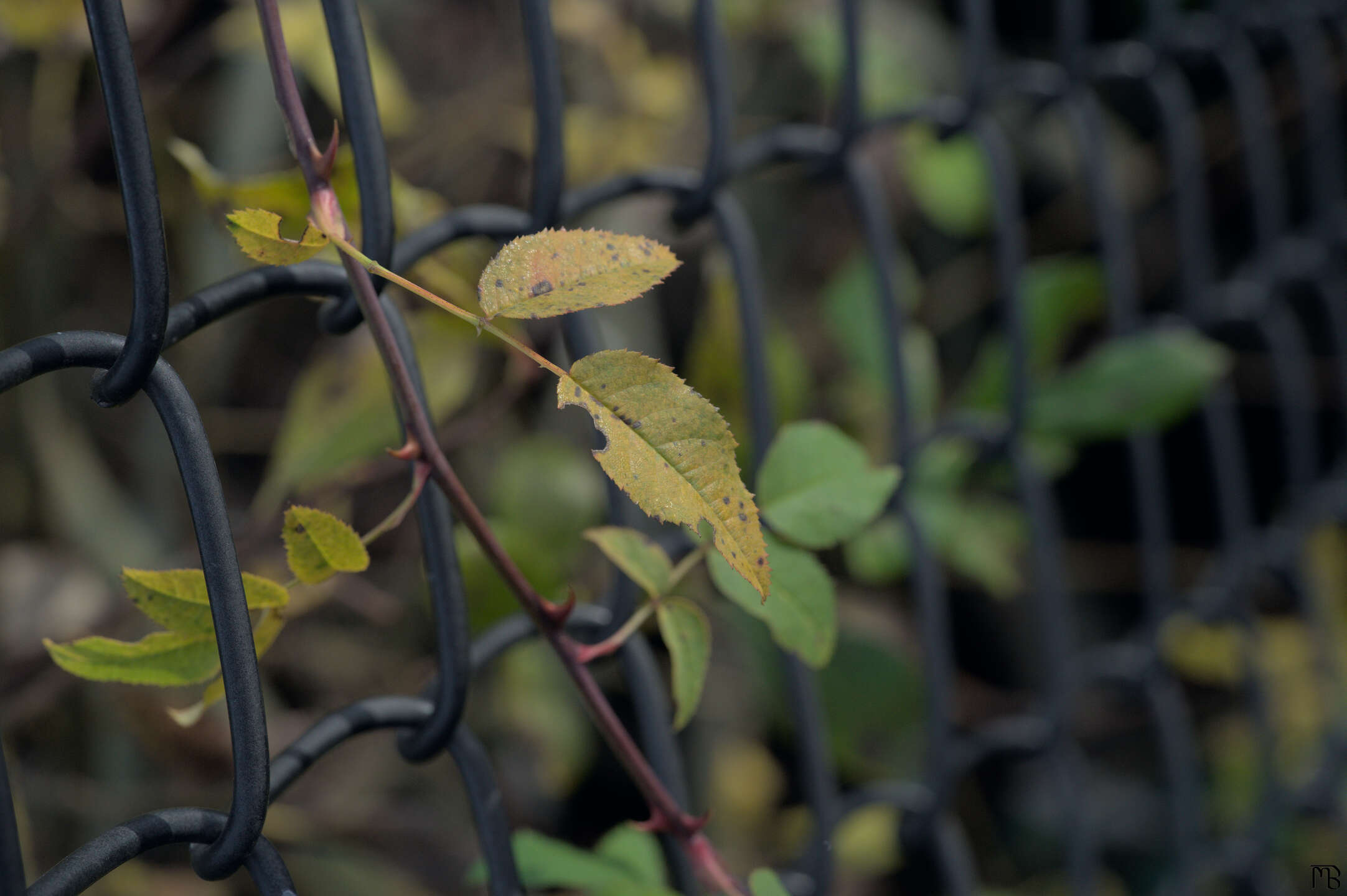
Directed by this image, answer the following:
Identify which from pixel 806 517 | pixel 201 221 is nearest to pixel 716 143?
pixel 806 517

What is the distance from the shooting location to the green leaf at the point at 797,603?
0.99 feet

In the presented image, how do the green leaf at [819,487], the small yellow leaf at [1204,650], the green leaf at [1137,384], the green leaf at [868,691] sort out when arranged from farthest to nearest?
1. the small yellow leaf at [1204,650]
2. the green leaf at [868,691]
3. the green leaf at [1137,384]
4. the green leaf at [819,487]

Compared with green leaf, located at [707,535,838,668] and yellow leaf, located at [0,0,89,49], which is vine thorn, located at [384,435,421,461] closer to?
green leaf, located at [707,535,838,668]

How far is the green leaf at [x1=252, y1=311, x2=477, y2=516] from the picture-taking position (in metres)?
0.49

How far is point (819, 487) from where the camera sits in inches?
12.5

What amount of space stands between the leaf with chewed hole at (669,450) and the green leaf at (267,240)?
61mm

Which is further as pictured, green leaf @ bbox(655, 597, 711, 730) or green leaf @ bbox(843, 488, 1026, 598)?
green leaf @ bbox(843, 488, 1026, 598)

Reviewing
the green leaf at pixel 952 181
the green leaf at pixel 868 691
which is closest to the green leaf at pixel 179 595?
the green leaf at pixel 868 691

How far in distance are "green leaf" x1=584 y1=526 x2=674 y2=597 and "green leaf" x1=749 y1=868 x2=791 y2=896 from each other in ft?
0.29

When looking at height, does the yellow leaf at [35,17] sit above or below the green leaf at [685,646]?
above

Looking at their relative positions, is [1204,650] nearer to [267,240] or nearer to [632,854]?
[632,854]

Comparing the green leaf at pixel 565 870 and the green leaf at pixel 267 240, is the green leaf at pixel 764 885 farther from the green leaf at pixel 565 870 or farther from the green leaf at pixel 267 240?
the green leaf at pixel 267 240

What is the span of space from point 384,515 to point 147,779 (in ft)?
0.86

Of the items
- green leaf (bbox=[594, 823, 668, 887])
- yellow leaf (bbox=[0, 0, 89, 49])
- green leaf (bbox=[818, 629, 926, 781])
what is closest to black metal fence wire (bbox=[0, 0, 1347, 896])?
green leaf (bbox=[594, 823, 668, 887])
